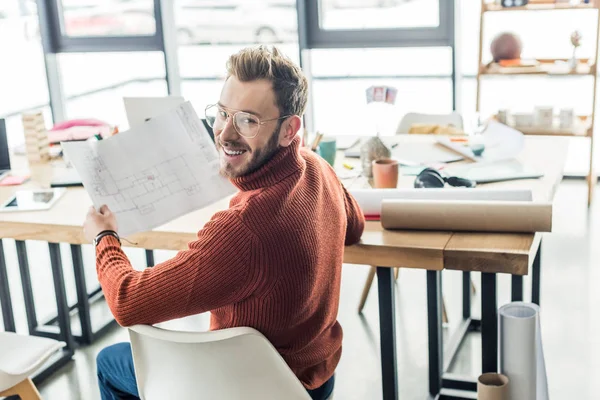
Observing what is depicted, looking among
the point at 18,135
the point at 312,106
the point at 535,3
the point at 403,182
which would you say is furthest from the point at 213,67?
the point at 403,182

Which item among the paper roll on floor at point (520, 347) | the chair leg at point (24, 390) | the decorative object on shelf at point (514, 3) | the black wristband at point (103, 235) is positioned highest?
the decorative object on shelf at point (514, 3)

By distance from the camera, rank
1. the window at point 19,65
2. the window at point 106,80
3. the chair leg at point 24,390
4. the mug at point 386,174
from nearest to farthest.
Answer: the chair leg at point 24,390
the mug at point 386,174
the window at point 19,65
the window at point 106,80

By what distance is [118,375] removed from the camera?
2.01m

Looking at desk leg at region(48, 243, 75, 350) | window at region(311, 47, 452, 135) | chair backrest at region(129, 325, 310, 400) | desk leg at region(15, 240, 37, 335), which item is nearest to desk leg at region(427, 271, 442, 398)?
chair backrest at region(129, 325, 310, 400)

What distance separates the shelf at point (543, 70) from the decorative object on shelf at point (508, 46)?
0.08 m

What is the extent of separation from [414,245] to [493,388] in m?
0.40

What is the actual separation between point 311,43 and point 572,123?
1875 mm

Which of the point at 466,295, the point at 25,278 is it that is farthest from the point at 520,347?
the point at 25,278

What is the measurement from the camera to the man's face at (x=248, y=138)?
5.49 ft

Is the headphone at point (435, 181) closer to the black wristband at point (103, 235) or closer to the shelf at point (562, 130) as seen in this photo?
the black wristband at point (103, 235)

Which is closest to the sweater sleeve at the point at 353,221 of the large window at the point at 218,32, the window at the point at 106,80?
the large window at the point at 218,32

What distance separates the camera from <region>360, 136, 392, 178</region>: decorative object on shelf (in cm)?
269

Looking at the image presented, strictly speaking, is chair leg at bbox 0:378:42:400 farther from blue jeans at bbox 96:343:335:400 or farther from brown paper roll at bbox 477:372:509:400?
brown paper roll at bbox 477:372:509:400

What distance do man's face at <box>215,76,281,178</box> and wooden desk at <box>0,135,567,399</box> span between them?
480mm
